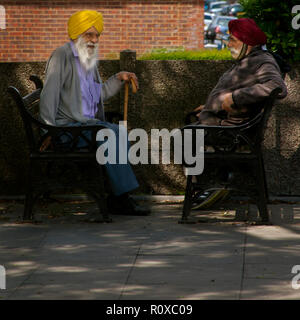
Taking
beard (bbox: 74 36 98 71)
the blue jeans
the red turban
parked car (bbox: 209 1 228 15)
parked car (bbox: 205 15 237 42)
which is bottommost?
parked car (bbox: 205 15 237 42)

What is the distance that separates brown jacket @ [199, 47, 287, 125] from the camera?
6.38 metres

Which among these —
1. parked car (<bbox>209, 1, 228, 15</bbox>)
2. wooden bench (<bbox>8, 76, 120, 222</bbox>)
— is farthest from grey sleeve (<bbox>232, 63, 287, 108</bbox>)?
parked car (<bbox>209, 1, 228, 15</bbox>)

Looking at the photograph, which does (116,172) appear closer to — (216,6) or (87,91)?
(87,91)

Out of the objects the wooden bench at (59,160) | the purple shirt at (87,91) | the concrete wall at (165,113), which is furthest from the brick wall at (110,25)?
the wooden bench at (59,160)

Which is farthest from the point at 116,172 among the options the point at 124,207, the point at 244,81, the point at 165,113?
the point at 244,81

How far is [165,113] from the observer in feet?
25.0

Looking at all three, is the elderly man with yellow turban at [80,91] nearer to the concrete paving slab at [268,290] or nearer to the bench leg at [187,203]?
the bench leg at [187,203]

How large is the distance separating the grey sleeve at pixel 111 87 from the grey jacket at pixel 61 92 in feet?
1.23

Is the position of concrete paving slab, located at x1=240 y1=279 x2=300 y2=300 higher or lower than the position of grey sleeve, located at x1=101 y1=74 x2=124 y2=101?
lower

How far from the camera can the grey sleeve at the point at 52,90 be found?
6570 mm

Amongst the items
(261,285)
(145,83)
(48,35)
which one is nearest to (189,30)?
(48,35)

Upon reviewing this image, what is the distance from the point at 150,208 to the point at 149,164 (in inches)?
24.1

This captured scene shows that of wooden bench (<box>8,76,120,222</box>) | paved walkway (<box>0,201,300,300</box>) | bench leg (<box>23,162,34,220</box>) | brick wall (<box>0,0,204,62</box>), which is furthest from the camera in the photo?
brick wall (<box>0,0,204,62</box>)

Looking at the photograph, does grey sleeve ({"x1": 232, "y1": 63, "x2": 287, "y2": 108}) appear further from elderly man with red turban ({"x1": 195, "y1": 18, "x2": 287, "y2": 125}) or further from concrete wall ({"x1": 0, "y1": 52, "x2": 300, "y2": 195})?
concrete wall ({"x1": 0, "y1": 52, "x2": 300, "y2": 195})
